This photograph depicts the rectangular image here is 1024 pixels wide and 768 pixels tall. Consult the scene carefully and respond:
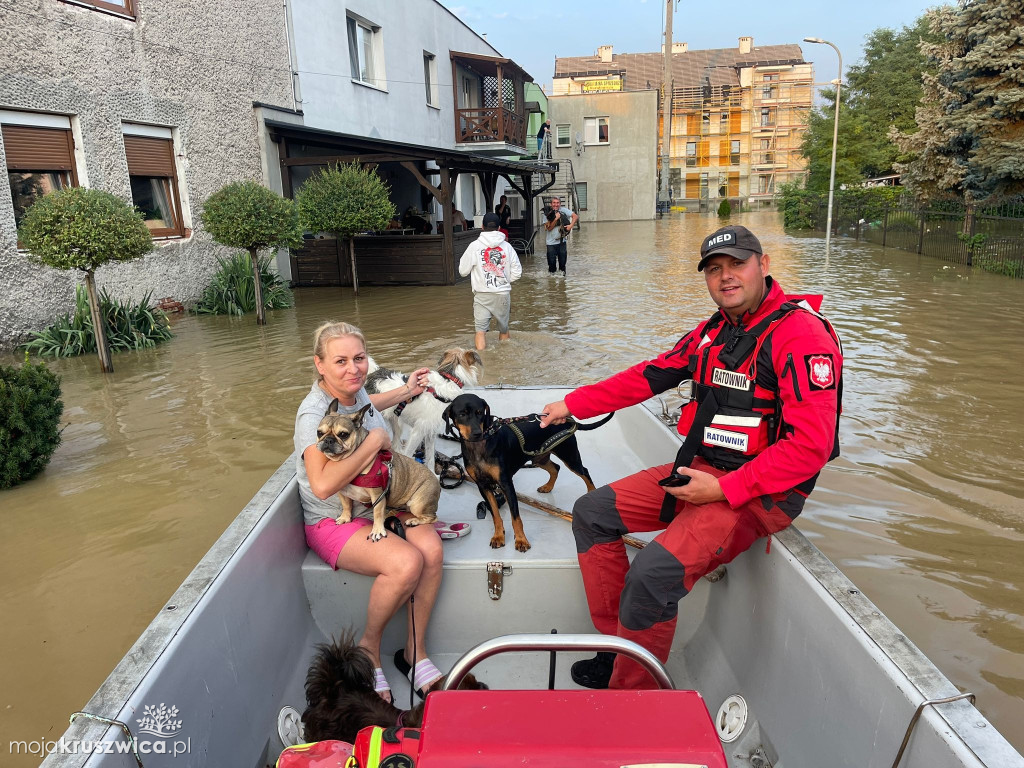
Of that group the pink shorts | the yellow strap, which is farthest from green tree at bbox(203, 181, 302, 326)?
the yellow strap

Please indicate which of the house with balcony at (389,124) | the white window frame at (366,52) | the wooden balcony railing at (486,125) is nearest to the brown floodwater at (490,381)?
the house with balcony at (389,124)

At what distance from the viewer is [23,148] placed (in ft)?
32.0

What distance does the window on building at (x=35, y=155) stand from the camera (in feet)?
31.5

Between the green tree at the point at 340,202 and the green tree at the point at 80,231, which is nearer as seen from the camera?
the green tree at the point at 80,231

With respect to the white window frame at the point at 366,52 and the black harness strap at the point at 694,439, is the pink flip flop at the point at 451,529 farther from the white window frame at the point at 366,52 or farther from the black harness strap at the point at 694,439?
the white window frame at the point at 366,52

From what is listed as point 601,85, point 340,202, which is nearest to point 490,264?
point 340,202

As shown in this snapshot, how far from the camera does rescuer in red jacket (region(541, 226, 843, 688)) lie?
2613mm

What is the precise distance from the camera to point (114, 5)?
35.6ft

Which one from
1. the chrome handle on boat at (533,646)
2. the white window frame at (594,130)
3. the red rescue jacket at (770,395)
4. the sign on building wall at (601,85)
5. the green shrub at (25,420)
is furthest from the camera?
the sign on building wall at (601,85)

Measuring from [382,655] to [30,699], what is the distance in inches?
62.6

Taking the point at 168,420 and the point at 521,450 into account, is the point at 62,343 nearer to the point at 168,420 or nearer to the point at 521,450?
the point at 168,420

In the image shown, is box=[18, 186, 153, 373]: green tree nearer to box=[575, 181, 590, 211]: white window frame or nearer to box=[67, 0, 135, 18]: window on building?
box=[67, 0, 135, 18]: window on building

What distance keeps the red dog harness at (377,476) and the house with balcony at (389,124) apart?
1340 cm

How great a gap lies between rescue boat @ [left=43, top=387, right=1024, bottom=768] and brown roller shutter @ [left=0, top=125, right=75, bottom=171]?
29.9 ft
